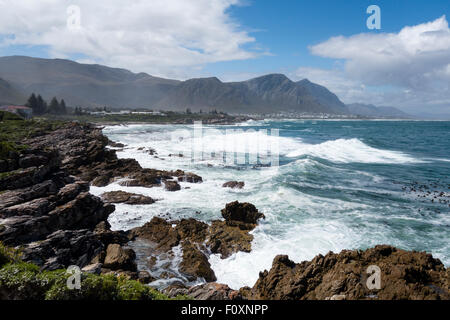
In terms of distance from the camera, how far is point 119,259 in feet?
39.7

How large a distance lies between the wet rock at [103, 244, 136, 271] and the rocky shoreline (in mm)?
45

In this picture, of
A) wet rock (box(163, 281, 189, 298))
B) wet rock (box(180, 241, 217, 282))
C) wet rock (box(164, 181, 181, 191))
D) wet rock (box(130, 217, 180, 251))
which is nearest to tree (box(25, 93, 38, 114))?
wet rock (box(164, 181, 181, 191))

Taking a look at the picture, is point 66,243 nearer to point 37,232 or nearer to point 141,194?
point 37,232

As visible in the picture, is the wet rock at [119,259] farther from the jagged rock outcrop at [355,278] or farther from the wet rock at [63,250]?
the jagged rock outcrop at [355,278]

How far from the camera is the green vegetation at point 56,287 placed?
6387 mm

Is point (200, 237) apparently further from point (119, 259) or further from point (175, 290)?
point (175, 290)

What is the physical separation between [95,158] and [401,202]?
34.4 m

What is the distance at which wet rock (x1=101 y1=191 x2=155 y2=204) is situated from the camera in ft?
68.4

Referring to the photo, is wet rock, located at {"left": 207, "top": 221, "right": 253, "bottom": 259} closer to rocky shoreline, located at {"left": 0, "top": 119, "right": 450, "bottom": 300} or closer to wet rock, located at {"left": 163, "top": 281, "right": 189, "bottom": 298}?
rocky shoreline, located at {"left": 0, "top": 119, "right": 450, "bottom": 300}

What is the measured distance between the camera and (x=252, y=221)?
58.1ft

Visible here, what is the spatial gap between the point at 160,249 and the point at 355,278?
1048cm

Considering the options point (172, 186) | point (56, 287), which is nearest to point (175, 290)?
point (56, 287)

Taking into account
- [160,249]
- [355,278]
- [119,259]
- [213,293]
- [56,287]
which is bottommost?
[160,249]
